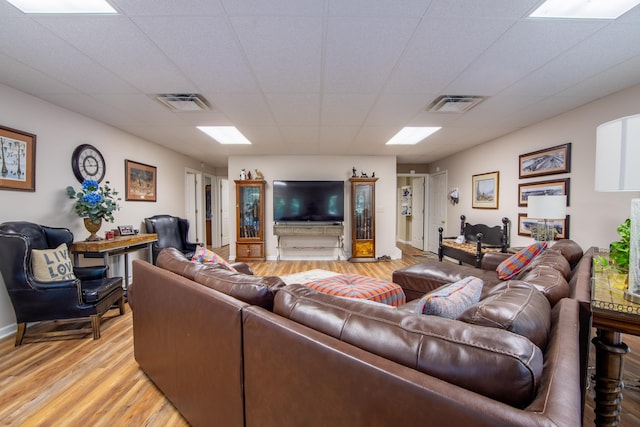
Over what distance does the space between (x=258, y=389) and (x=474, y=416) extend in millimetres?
743

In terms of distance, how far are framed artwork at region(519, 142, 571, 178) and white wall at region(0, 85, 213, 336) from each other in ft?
19.5

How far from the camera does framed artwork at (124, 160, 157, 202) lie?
395cm

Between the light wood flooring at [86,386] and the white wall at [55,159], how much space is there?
756mm

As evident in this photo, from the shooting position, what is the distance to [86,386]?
1.72 meters

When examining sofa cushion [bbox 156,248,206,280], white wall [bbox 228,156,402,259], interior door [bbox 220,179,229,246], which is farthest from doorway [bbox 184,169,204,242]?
sofa cushion [bbox 156,248,206,280]

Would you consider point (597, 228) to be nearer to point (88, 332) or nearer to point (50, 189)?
point (88, 332)

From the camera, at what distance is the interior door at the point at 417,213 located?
6.95 metres

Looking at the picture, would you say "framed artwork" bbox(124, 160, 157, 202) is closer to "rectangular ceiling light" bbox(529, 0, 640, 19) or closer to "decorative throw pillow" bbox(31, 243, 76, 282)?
"decorative throw pillow" bbox(31, 243, 76, 282)

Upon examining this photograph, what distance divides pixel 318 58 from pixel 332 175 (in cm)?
373

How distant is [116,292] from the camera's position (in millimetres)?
2650

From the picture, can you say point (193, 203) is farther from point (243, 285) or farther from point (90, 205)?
point (243, 285)

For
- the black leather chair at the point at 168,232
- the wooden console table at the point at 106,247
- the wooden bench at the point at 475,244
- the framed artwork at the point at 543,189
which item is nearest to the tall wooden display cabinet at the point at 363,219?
the wooden bench at the point at 475,244

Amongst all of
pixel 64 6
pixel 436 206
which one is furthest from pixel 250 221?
pixel 436 206

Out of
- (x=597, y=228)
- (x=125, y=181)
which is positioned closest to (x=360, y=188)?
(x=597, y=228)
